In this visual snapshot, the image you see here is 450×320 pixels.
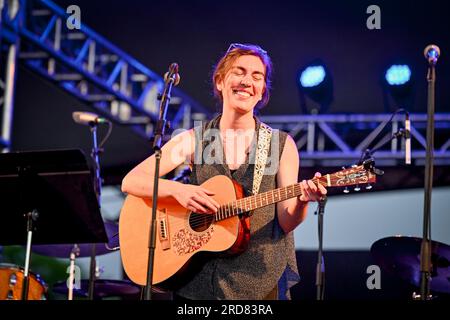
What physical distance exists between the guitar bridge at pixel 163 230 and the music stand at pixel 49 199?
36 centimetres

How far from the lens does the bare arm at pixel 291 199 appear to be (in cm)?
414

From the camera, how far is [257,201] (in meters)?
4.34

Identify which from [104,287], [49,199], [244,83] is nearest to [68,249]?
[104,287]

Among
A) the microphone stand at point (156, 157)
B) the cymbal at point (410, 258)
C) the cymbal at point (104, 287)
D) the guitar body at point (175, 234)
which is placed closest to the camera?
the microphone stand at point (156, 157)

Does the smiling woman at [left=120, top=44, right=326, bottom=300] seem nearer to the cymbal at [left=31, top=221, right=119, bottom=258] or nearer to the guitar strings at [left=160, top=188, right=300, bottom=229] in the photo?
the guitar strings at [left=160, top=188, right=300, bottom=229]

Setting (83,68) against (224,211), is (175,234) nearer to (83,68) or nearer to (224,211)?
(224,211)

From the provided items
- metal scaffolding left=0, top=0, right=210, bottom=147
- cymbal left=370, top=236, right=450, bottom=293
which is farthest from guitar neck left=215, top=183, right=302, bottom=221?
metal scaffolding left=0, top=0, right=210, bottom=147

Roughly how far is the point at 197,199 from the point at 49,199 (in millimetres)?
914

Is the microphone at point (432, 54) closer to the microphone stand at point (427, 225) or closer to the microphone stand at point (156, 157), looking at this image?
the microphone stand at point (427, 225)

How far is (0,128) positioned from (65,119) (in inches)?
46.3

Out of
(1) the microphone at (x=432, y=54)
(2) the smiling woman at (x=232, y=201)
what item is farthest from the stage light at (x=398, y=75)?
(1) the microphone at (x=432, y=54)

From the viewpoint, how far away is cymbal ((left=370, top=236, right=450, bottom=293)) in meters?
5.21
